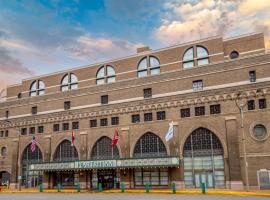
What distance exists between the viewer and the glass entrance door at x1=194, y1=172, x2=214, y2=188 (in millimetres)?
39122

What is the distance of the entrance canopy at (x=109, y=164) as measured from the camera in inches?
1559

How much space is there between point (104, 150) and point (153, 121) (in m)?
8.97

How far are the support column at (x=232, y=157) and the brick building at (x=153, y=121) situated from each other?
114 millimetres

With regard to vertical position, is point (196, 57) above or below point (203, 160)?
above

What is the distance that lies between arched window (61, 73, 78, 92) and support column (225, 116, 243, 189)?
27.4 meters

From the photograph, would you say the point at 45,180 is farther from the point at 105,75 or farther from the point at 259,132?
the point at 259,132

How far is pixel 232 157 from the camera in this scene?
37.4 metres

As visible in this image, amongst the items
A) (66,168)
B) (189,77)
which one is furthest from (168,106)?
(66,168)

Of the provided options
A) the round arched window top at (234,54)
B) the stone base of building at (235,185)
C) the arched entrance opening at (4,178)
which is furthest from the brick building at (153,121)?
the arched entrance opening at (4,178)

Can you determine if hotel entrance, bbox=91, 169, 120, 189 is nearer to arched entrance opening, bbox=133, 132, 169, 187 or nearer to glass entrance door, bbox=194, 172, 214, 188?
arched entrance opening, bbox=133, 132, 169, 187

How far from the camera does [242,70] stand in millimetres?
39219

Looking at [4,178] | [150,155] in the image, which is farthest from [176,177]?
[4,178]

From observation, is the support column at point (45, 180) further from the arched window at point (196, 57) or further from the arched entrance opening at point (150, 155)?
the arched window at point (196, 57)

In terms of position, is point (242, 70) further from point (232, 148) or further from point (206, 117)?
point (232, 148)
